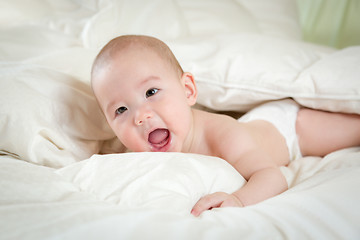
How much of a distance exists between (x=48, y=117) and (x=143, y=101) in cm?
26

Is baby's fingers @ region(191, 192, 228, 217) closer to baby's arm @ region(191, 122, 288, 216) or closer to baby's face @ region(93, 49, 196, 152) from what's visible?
baby's arm @ region(191, 122, 288, 216)

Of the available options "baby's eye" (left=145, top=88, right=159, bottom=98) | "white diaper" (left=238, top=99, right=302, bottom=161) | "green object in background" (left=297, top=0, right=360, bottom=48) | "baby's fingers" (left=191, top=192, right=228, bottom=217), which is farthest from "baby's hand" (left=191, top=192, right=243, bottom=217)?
"green object in background" (left=297, top=0, right=360, bottom=48)

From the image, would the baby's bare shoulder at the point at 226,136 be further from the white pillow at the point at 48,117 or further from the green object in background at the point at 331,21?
the green object in background at the point at 331,21

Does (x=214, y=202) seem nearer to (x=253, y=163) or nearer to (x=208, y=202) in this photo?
(x=208, y=202)

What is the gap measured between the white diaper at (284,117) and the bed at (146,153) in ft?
0.13

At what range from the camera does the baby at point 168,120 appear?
0.98 m

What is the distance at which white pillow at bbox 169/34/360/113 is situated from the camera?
3.78 feet

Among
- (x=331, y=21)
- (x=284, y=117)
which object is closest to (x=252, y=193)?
(x=284, y=117)

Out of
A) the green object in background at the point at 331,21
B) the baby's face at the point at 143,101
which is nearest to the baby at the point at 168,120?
the baby's face at the point at 143,101

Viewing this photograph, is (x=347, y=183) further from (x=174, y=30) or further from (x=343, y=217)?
(x=174, y=30)

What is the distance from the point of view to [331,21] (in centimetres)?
208

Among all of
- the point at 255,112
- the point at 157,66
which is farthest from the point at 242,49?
the point at 157,66

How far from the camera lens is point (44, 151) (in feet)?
3.09

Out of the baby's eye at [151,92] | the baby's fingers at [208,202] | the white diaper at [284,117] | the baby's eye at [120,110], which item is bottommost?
the white diaper at [284,117]
